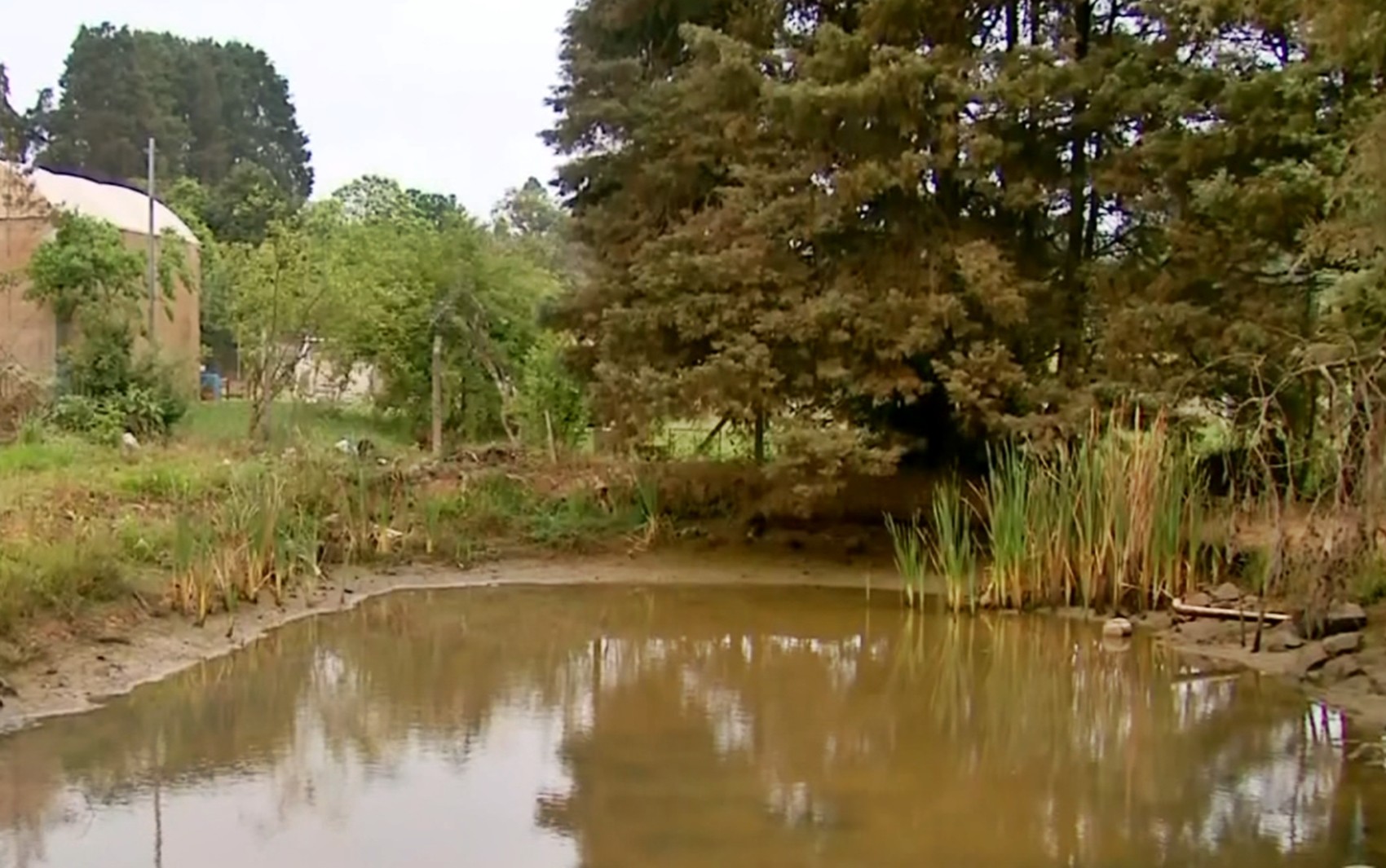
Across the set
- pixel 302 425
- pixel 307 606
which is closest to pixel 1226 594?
pixel 307 606

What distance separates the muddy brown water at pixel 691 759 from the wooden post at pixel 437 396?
4.44 meters

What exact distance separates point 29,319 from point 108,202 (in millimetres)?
3612

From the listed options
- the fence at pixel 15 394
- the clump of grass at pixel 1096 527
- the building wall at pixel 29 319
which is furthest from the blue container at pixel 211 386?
the clump of grass at pixel 1096 527

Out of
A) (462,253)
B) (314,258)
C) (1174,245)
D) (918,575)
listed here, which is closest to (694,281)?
(918,575)

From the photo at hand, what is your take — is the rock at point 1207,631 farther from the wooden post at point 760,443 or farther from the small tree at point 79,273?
the small tree at point 79,273

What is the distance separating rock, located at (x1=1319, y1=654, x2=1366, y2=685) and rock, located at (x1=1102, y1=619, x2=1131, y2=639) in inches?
52.5

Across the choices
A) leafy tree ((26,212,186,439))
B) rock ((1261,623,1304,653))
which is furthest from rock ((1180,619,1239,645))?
leafy tree ((26,212,186,439))

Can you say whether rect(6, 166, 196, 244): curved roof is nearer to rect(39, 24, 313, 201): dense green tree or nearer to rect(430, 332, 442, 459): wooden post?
rect(430, 332, 442, 459): wooden post

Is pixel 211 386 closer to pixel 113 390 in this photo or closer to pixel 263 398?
pixel 113 390

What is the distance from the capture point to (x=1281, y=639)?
25.3ft

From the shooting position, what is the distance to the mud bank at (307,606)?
6426 millimetres

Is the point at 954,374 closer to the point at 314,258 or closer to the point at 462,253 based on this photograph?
the point at 462,253

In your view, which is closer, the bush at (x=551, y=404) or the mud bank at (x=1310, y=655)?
the mud bank at (x=1310, y=655)

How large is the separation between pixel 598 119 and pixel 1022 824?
821 cm
